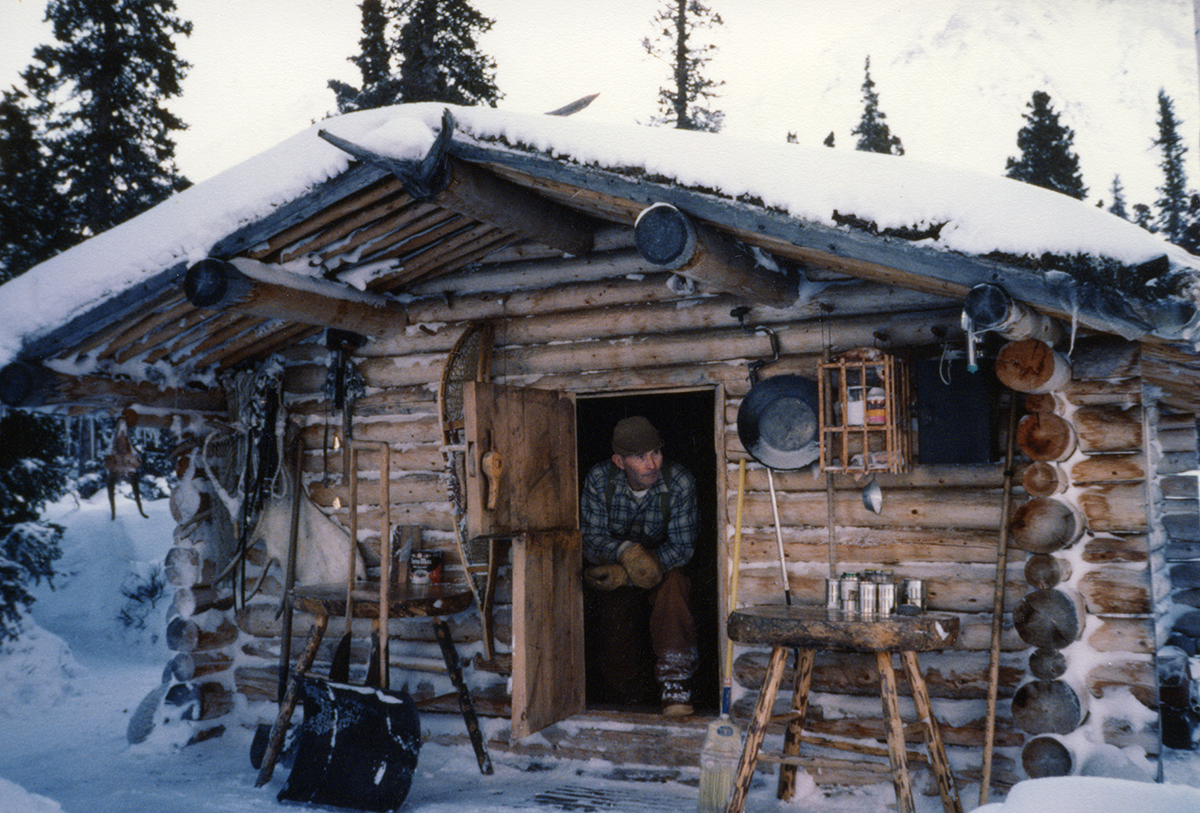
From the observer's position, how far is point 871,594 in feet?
13.7

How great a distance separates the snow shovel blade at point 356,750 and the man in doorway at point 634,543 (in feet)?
5.14

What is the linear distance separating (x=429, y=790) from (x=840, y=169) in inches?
163

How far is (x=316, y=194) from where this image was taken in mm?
4484

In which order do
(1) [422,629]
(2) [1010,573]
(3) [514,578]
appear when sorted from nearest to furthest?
1. (2) [1010,573]
2. (3) [514,578]
3. (1) [422,629]

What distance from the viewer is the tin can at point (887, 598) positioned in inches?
164

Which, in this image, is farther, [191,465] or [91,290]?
[191,465]

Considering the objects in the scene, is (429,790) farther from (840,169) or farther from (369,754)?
(840,169)

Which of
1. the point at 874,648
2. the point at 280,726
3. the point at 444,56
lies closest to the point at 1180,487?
the point at 874,648

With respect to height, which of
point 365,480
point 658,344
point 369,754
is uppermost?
point 658,344

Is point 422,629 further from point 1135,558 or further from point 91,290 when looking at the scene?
point 1135,558

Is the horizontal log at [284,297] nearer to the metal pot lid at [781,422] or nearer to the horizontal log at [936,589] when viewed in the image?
the metal pot lid at [781,422]

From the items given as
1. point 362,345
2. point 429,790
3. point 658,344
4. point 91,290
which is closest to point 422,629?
point 429,790

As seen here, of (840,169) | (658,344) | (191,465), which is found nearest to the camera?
(840,169)

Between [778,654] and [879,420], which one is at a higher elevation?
[879,420]
